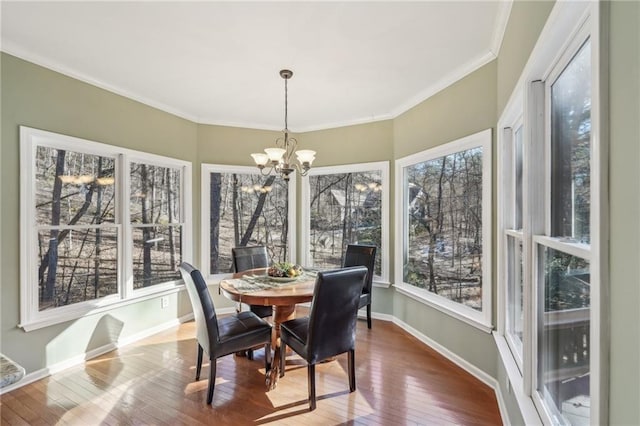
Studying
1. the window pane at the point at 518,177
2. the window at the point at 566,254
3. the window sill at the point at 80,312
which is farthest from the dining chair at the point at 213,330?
the window pane at the point at 518,177

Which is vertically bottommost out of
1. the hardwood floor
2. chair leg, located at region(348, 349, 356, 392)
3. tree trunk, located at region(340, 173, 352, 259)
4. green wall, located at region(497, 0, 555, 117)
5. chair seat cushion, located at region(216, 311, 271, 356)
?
the hardwood floor

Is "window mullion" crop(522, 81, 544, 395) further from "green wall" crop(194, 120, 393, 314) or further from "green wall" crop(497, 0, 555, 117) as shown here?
"green wall" crop(194, 120, 393, 314)

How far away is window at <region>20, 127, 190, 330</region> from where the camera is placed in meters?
2.65

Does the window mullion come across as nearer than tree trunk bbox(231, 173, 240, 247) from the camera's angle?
Yes

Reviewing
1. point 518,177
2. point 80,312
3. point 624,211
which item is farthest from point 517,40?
point 80,312

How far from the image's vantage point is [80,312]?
2969mm

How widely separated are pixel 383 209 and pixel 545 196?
8.60 feet

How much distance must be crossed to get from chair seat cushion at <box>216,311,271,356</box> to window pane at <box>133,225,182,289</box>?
5.33 ft

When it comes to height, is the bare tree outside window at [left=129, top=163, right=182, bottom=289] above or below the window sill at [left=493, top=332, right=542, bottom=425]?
above

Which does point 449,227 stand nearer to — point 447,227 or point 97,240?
point 447,227

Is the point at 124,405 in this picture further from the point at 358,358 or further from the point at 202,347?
the point at 358,358

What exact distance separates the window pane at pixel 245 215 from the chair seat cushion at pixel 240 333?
196 centimetres

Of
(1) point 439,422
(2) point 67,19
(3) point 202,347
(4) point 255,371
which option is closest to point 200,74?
(2) point 67,19

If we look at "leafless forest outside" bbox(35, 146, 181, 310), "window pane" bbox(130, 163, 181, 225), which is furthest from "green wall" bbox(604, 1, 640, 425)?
"window pane" bbox(130, 163, 181, 225)
